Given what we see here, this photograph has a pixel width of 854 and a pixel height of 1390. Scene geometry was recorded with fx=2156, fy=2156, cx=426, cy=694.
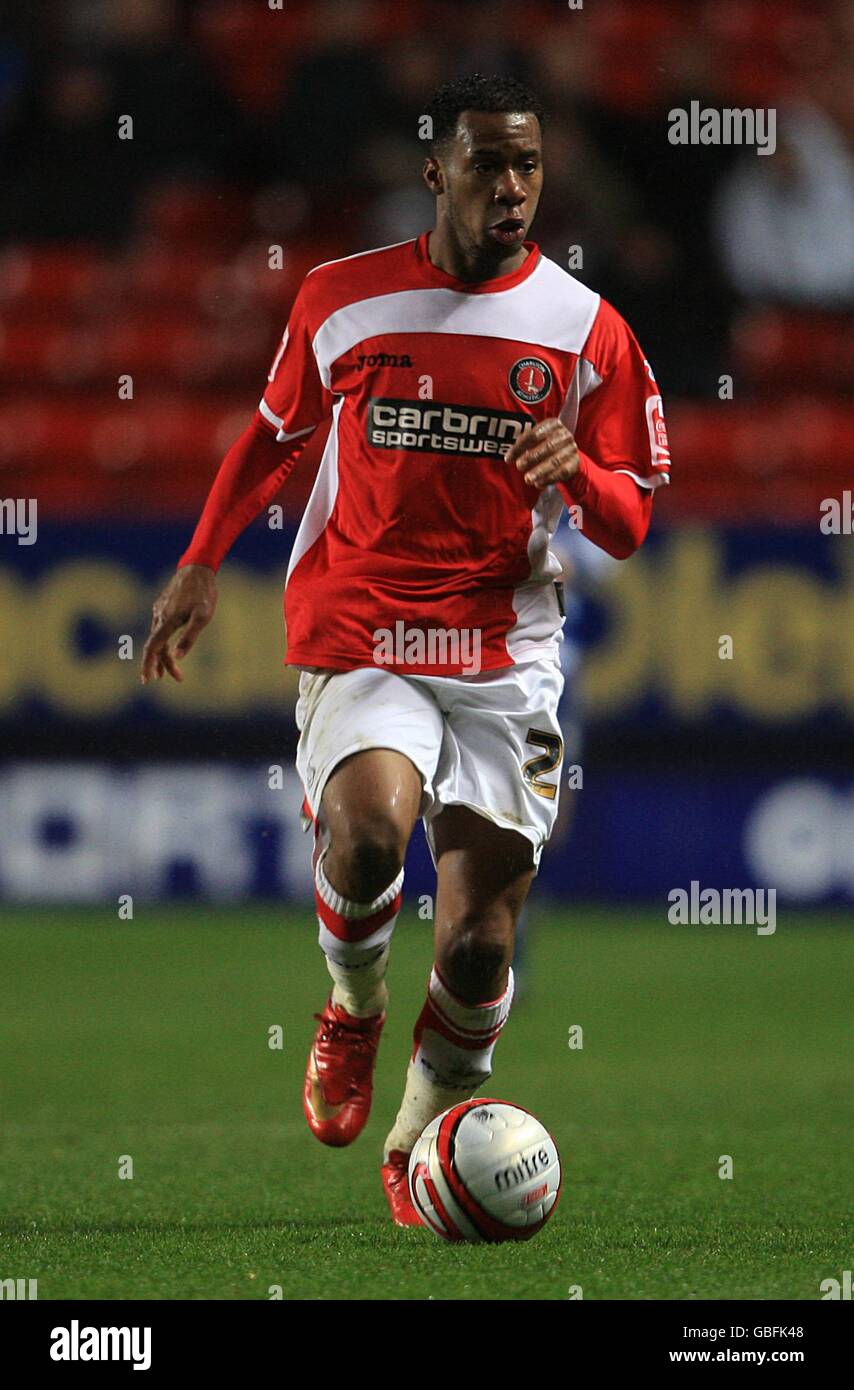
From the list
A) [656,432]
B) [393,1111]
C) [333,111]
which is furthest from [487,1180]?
[333,111]

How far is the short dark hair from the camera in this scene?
13.2ft

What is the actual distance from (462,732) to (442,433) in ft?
1.87

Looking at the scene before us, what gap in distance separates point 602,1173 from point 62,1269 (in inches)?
62.3

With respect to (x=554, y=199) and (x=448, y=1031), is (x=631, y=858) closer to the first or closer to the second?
(x=554, y=199)

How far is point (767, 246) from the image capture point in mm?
11234

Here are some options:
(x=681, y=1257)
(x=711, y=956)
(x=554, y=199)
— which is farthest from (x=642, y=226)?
(x=681, y=1257)

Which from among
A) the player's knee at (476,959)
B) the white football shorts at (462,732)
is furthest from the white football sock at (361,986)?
the white football shorts at (462,732)

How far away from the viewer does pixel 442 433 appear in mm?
4078

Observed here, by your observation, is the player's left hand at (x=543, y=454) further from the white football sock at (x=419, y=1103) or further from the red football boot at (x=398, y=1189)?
the red football boot at (x=398, y=1189)

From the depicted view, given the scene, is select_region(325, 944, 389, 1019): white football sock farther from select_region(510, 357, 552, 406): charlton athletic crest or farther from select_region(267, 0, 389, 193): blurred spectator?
select_region(267, 0, 389, 193): blurred spectator

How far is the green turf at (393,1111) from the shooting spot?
3541 millimetres

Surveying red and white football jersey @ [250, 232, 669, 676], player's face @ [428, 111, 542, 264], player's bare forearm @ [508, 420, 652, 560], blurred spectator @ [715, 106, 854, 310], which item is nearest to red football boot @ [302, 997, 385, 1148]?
red and white football jersey @ [250, 232, 669, 676]

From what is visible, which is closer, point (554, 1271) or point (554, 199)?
point (554, 1271)

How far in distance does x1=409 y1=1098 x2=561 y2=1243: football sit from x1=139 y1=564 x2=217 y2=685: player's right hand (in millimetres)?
1036
